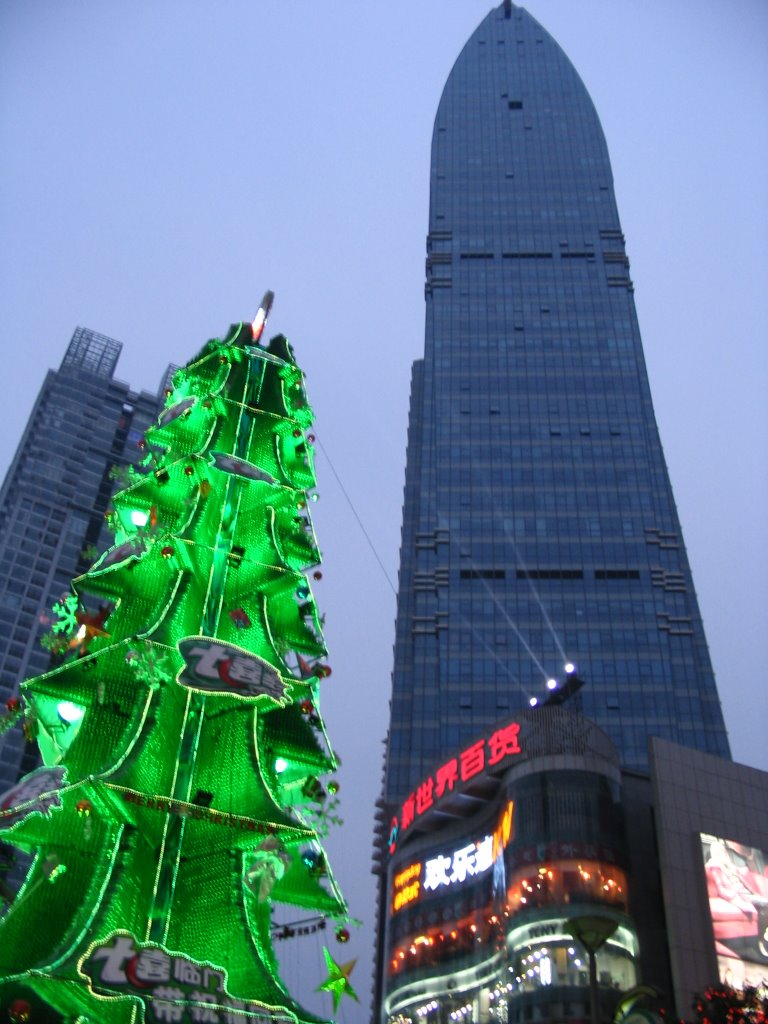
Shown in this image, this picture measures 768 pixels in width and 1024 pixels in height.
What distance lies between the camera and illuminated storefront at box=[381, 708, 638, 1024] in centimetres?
3759

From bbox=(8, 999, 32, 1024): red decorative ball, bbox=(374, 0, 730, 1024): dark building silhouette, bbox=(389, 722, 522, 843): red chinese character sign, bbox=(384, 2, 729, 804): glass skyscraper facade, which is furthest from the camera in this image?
bbox=(384, 2, 729, 804): glass skyscraper facade

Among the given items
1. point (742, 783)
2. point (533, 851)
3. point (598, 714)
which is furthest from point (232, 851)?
point (598, 714)

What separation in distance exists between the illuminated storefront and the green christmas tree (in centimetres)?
2357

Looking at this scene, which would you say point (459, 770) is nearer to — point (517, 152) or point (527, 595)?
point (527, 595)

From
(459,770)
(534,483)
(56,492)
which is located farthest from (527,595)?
(56,492)

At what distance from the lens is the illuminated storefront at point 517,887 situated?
3759 centimetres

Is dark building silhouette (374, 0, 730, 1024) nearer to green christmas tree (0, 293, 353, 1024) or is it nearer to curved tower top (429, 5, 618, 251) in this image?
curved tower top (429, 5, 618, 251)

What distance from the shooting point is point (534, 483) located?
3718 inches

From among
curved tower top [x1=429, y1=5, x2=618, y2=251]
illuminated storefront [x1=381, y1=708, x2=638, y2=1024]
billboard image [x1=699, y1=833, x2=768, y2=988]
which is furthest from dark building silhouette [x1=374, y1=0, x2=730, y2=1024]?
billboard image [x1=699, y1=833, x2=768, y2=988]

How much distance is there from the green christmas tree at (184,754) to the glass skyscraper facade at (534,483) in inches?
2375

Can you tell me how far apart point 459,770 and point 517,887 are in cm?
834

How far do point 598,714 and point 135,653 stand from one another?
66.3 meters

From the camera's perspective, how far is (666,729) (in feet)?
251

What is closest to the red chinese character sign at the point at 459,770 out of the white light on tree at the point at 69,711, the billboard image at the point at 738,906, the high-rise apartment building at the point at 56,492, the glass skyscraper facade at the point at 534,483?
the billboard image at the point at 738,906
